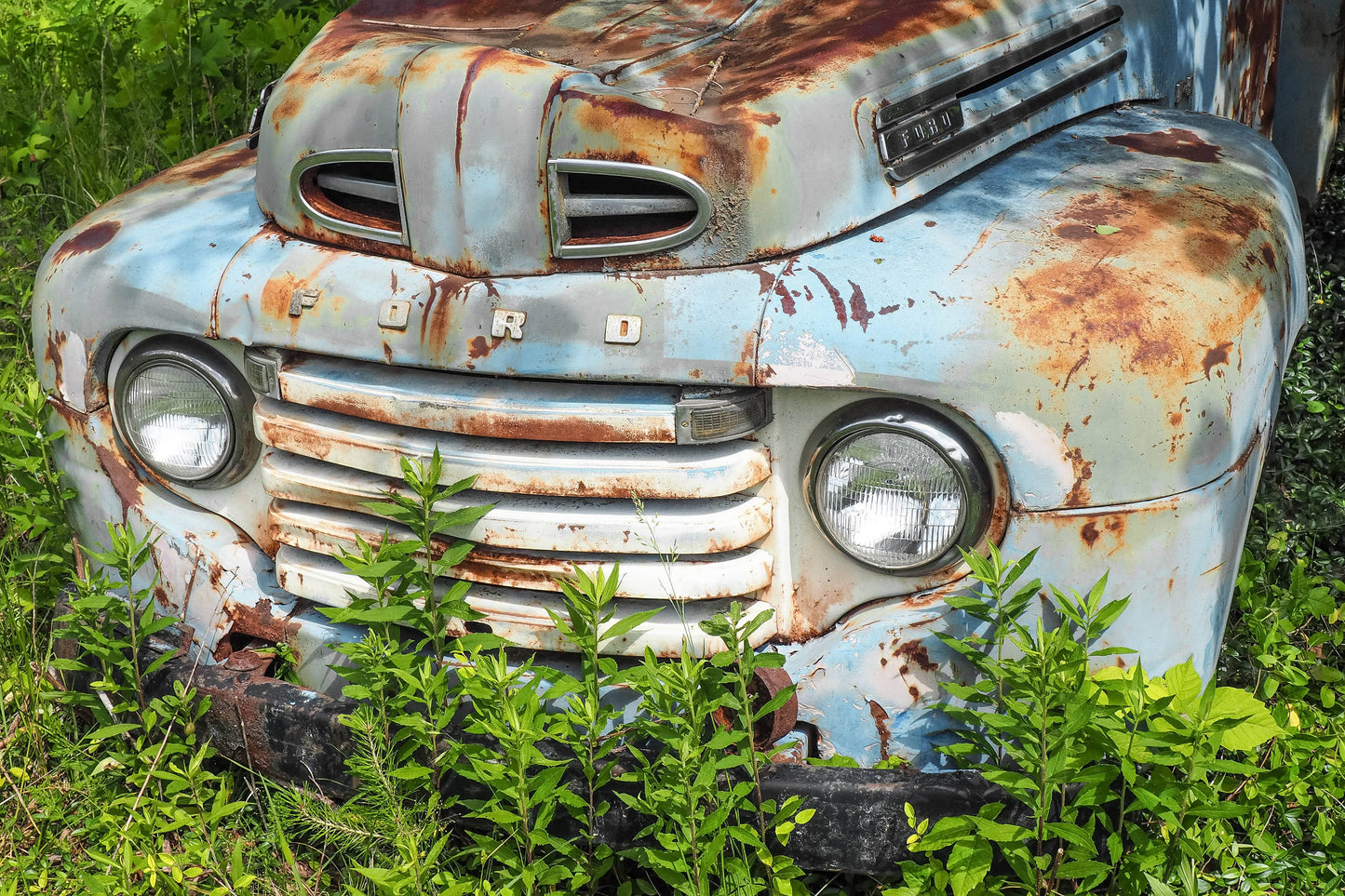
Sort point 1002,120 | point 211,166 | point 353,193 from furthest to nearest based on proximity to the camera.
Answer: point 211,166, point 1002,120, point 353,193

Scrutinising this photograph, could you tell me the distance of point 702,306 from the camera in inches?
79.6

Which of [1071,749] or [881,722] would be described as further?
[881,722]

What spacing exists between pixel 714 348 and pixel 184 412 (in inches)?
42.4

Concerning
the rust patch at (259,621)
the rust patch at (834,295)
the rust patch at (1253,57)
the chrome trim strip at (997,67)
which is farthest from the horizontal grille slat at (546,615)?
the rust patch at (1253,57)

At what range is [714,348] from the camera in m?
1.98

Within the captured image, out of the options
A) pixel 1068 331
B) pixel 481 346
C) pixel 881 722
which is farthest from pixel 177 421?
pixel 1068 331

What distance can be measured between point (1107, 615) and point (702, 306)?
0.78m

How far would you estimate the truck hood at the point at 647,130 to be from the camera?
2094 mm

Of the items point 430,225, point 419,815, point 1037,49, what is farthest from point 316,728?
point 1037,49

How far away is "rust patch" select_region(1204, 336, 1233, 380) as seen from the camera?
1908mm

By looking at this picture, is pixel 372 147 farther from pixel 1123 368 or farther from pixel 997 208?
pixel 1123 368

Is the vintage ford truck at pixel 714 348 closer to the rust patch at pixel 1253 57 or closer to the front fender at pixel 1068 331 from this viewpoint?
the front fender at pixel 1068 331

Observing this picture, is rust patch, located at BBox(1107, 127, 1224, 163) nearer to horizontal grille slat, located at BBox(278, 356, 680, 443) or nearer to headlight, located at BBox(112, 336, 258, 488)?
horizontal grille slat, located at BBox(278, 356, 680, 443)

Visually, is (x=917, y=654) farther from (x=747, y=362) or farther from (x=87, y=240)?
(x=87, y=240)
